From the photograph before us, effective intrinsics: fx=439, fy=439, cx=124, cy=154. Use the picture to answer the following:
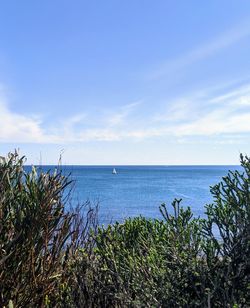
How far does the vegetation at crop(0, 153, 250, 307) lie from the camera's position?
392cm

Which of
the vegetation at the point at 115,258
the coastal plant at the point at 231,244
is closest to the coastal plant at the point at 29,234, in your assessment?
the vegetation at the point at 115,258

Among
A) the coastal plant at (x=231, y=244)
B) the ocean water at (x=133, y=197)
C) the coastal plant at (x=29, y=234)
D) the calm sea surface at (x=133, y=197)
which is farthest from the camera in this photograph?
the calm sea surface at (x=133, y=197)

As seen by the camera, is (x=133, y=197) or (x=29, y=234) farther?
(x=133, y=197)

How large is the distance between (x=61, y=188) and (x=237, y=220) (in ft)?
6.33

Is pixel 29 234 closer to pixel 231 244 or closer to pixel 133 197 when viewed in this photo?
pixel 231 244

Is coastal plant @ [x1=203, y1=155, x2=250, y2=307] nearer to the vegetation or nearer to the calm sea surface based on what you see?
the vegetation

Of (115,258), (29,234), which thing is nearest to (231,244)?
(115,258)

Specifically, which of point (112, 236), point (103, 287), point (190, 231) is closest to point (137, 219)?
point (112, 236)

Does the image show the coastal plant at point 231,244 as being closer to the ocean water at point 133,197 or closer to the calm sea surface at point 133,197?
the ocean water at point 133,197

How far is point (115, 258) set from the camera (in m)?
4.99

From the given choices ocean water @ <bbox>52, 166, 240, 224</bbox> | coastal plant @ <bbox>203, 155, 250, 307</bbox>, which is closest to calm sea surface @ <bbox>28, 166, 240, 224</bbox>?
ocean water @ <bbox>52, 166, 240, 224</bbox>

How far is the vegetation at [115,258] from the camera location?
3.92 metres

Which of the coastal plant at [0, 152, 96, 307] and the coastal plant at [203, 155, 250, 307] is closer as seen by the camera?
the coastal plant at [203, 155, 250, 307]

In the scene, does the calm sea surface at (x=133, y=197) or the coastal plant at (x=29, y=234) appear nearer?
the coastal plant at (x=29, y=234)
